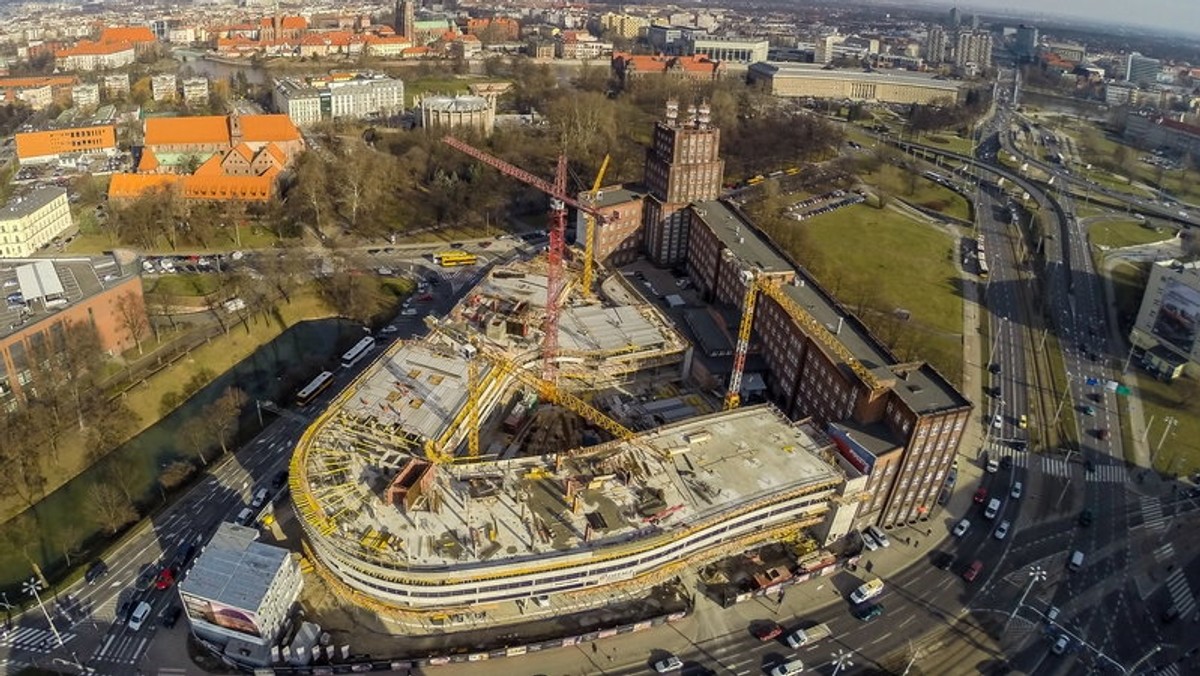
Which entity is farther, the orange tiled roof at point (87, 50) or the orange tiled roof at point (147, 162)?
the orange tiled roof at point (87, 50)

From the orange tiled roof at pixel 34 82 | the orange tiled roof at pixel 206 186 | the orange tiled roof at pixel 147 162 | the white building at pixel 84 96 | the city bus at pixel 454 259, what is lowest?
the city bus at pixel 454 259

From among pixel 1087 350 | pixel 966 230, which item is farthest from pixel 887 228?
pixel 1087 350

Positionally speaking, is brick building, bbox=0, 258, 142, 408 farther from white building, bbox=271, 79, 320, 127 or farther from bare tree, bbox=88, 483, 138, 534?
white building, bbox=271, 79, 320, 127

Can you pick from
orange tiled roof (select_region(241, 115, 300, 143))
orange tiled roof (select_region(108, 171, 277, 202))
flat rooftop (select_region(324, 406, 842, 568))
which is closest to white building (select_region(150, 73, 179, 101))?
orange tiled roof (select_region(241, 115, 300, 143))

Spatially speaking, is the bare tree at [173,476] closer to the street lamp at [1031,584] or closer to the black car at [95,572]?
the black car at [95,572]

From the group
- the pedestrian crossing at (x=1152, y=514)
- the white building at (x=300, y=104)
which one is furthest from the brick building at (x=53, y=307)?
the pedestrian crossing at (x=1152, y=514)

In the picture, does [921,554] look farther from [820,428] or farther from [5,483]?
[5,483]

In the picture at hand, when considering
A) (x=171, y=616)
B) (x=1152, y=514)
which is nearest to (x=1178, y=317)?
(x=1152, y=514)
